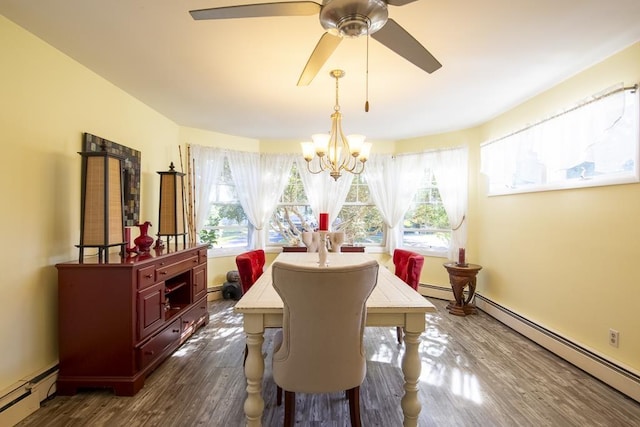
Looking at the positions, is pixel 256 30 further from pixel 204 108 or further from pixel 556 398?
pixel 556 398

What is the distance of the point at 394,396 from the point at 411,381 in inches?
21.0

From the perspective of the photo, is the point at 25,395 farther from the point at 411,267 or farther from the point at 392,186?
the point at 392,186

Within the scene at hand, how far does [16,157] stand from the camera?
75.7 inches

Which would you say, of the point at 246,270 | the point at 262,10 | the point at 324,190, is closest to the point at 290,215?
the point at 324,190

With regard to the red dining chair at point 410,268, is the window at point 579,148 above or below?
above

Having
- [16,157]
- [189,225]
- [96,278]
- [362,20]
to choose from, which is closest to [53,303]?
[96,278]

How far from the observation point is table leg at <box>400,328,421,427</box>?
1.69 metres

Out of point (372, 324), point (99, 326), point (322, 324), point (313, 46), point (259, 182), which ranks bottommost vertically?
point (99, 326)

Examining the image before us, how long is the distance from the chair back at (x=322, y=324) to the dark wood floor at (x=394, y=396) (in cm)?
56

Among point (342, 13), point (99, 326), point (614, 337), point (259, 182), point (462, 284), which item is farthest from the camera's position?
point (259, 182)

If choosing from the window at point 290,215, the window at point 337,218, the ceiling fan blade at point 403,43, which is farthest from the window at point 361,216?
the ceiling fan blade at point 403,43

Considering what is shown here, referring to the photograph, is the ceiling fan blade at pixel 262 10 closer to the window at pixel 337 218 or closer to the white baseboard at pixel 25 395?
the white baseboard at pixel 25 395

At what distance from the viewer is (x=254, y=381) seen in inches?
66.9

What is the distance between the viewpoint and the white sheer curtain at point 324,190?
189 inches
